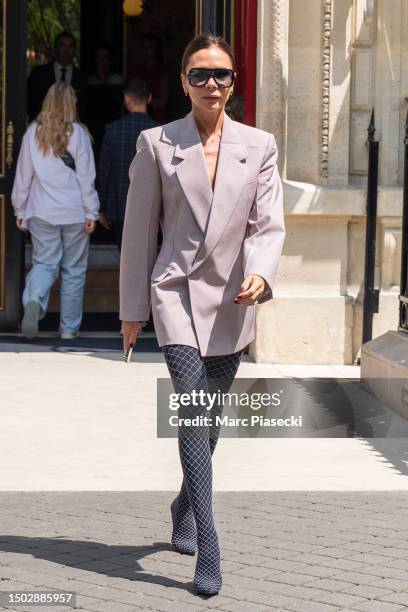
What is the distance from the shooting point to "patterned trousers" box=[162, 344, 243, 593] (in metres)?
5.20

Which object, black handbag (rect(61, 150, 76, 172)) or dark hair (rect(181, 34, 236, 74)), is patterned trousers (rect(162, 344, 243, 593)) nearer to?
dark hair (rect(181, 34, 236, 74))

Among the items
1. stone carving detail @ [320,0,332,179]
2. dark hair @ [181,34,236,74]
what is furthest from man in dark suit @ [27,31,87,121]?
dark hair @ [181,34,236,74]

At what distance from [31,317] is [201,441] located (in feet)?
21.0

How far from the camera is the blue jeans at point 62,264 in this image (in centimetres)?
1191

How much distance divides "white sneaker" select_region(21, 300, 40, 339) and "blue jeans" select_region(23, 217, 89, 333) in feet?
0.59

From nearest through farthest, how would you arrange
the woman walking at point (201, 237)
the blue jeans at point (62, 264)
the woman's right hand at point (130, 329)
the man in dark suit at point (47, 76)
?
the woman walking at point (201, 237)
the woman's right hand at point (130, 329)
the blue jeans at point (62, 264)
the man in dark suit at point (47, 76)

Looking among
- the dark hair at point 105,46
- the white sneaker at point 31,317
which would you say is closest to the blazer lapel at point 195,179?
the white sneaker at point 31,317

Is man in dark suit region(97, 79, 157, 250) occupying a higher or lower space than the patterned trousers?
higher

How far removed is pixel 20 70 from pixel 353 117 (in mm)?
2769

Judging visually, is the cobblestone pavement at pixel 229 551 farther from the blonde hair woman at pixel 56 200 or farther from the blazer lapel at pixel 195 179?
the blonde hair woman at pixel 56 200

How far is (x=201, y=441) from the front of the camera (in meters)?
5.38

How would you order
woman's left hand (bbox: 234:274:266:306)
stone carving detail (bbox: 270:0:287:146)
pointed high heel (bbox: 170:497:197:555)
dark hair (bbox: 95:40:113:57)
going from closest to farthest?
1. woman's left hand (bbox: 234:274:266:306)
2. pointed high heel (bbox: 170:497:197:555)
3. stone carving detail (bbox: 270:0:287:146)
4. dark hair (bbox: 95:40:113:57)

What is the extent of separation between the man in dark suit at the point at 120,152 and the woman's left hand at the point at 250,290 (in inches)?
267

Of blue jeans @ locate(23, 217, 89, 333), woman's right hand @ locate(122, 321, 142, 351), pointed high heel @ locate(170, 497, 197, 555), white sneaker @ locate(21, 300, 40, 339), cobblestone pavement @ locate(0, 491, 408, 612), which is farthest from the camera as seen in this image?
blue jeans @ locate(23, 217, 89, 333)
